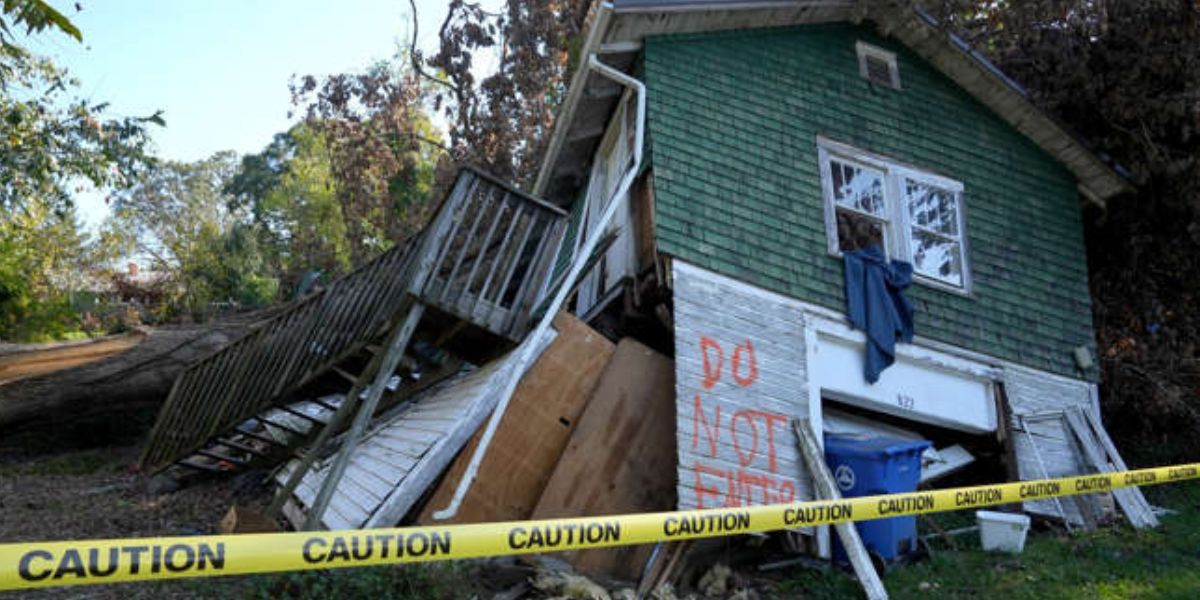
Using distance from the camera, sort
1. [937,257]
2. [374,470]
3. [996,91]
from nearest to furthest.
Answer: [374,470], [937,257], [996,91]

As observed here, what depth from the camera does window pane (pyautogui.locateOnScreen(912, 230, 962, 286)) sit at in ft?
30.5

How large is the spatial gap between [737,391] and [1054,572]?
2.85m

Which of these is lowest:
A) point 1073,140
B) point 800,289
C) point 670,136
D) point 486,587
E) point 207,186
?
point 486,587

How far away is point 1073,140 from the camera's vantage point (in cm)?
1027

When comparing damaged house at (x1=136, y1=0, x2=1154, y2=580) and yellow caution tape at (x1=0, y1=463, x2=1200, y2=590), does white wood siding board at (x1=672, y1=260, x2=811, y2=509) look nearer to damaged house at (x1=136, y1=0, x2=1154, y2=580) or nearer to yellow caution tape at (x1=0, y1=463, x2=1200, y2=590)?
damaged house at (x1=136, y1=0, x2=1154, y2=580)

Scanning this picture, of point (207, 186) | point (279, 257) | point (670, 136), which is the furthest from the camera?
point (207, 186)

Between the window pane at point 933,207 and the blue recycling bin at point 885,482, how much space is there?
10.3ft

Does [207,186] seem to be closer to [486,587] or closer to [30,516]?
[30,516]

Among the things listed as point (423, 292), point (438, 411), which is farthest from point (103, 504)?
point (423, 292)

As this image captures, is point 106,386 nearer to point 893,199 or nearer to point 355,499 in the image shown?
point 355,499

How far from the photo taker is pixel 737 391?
24.9ft

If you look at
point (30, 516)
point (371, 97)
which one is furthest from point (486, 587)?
point (371, 97)

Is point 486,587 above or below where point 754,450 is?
below

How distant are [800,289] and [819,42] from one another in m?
3.12
